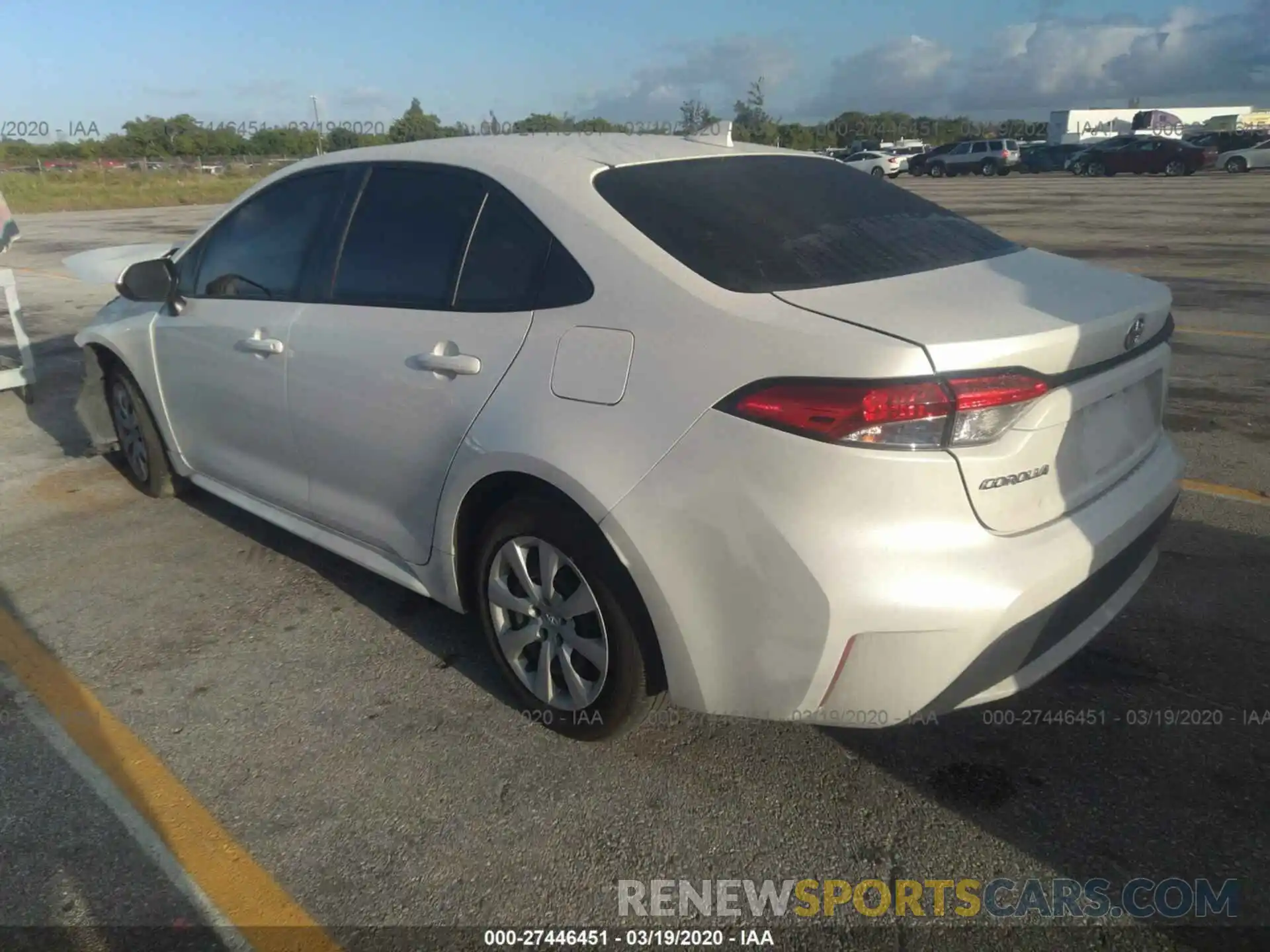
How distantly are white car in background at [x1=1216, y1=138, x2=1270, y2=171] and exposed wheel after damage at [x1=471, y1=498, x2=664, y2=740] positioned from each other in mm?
41529

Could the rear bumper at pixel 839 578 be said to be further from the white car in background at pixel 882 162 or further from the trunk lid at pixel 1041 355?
the white car in background at pixel 882 162

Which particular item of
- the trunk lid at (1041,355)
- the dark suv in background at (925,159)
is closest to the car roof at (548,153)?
the trunk lid at (1041,355)

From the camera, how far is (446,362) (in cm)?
293

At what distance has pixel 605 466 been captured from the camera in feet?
8.14

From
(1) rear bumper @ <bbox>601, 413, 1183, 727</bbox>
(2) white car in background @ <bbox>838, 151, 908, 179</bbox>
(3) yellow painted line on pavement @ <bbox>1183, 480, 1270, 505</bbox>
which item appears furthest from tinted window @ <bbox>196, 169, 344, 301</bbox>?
(2) white car in background @ <bbox>838, 151, 908, 179</bbox>

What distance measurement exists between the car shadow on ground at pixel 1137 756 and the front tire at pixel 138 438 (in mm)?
3552

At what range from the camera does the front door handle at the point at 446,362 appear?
9.40ft

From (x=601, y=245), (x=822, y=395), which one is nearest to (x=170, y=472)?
(x=601, y=245)

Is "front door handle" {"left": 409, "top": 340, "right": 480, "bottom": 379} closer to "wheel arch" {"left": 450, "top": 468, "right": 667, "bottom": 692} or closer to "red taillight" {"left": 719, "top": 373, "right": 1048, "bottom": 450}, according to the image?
"wheel arch" {"left": 450, "top": 468, "right": 667, "bottom": 692}

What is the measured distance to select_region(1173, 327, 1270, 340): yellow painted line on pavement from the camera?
7.75 m

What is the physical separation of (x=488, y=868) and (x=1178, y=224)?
1824cm

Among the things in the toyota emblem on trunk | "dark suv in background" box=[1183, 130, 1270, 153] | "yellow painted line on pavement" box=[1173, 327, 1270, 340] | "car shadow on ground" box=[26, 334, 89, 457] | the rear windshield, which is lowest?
"car shadow on ground" box=[26, 334, 89, 457]

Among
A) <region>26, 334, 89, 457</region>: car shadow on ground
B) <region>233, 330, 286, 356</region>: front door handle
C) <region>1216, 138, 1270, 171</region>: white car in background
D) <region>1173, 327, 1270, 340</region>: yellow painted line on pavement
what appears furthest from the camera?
<region>1216, 138, 1270, 171</region>: white car in background

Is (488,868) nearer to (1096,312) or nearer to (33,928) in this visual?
(33,928)
